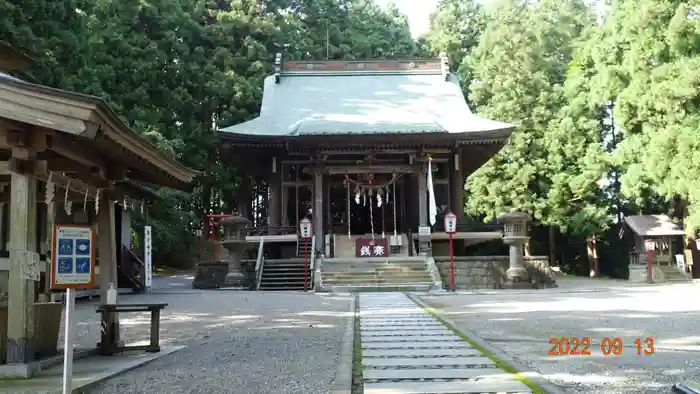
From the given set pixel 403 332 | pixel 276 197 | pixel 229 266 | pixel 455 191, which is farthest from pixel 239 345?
pixel 455 191

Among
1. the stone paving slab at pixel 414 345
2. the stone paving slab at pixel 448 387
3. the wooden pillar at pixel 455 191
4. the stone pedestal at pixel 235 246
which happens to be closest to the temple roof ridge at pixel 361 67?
the wooden pillar at pixel 455 191

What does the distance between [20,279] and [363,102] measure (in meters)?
21.3

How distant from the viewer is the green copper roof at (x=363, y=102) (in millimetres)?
21756

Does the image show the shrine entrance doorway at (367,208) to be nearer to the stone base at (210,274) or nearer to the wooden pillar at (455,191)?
the wooden pillar at (455,191)

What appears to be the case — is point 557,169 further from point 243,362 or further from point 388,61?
point 243,362

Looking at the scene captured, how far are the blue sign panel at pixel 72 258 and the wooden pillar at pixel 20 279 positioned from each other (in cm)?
78

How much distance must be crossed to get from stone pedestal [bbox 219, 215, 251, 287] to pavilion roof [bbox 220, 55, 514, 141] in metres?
3.12

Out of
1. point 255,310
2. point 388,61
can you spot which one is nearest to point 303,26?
point 388,61

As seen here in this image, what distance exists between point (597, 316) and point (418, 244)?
10.7 meters

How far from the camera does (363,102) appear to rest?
25.8m

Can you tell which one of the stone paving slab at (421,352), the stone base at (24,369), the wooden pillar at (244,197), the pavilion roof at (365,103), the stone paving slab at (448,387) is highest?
the pavilion roof at (365,103)

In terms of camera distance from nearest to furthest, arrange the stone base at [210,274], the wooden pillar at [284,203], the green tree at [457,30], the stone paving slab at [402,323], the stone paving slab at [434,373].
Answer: the stone paving slab at [434,373]
the stone paving slab at [402,323]
the stone base at [210,274]
the wooden pillar at [284,203]
the green tree at [457,30]

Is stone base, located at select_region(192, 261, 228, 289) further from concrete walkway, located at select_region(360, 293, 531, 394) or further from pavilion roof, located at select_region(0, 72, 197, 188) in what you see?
pavilion roof, located at select_region(0, 72, 197, 188)

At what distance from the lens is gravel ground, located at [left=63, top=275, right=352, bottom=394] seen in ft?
16.8
